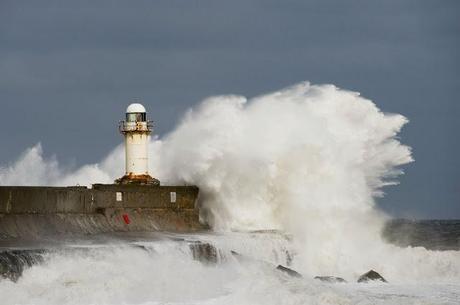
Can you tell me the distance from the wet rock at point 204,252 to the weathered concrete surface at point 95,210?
250cm

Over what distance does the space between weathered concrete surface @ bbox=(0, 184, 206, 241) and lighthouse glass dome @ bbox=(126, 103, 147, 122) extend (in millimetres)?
2262

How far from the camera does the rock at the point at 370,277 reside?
24.4m

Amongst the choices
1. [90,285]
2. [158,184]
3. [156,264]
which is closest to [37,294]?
[90,285]

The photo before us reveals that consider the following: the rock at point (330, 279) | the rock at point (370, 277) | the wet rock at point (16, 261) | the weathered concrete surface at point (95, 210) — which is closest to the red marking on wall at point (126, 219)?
the weathered concrete surface at point (95, 210)

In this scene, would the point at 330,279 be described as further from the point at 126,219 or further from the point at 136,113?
the point at 136,113

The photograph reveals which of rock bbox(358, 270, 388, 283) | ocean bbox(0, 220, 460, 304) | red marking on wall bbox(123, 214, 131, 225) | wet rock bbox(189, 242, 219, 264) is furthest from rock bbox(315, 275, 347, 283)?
red marking on wall bbox(123, 214, 131, 225)

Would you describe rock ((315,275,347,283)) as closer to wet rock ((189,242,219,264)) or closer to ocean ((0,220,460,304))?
ocean ((0,220,460,304))

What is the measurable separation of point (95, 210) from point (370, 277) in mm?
6014

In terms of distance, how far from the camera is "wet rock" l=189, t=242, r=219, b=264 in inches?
875

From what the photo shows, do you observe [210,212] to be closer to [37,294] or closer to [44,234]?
[44,234]

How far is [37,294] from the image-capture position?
18.4 meters

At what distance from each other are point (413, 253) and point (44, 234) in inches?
378

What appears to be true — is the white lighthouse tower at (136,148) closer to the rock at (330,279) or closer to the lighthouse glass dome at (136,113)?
the lighthouse glass dome at (136,113)

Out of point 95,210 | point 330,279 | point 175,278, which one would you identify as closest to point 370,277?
point 330,279
